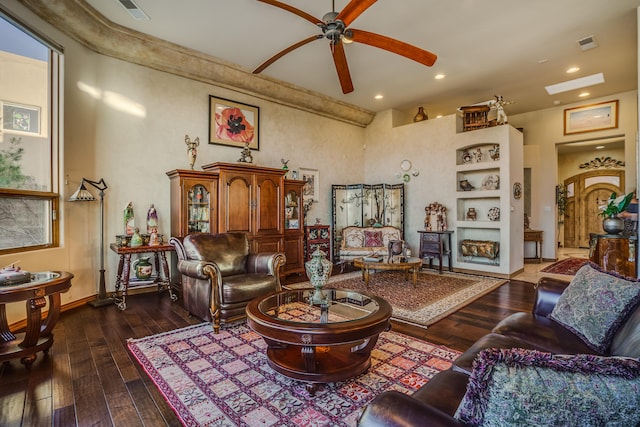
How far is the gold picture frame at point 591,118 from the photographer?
21.3ft

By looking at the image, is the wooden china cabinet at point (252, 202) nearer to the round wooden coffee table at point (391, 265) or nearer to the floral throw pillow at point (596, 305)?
the round wooden coffee table at point (391, 265)

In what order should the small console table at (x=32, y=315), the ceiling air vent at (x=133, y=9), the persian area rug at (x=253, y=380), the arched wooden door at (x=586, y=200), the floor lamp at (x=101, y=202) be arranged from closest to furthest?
the persian area rug at (x=253, y=380) → the small console table at (x=32, y=315) → the ceiling air vent at (x=133, y=9) → the floor lamp at (x=101, y=202) → the arched wooden door at (x=586, y=200)

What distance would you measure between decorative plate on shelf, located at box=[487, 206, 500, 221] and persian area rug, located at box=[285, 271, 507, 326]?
1138 millimetres

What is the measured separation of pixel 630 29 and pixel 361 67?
3.60 m

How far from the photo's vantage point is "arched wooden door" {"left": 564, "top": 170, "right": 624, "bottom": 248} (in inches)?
360

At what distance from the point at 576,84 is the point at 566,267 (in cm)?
361

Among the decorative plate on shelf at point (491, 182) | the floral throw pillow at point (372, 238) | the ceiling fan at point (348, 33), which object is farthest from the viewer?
the floral throw pillow at point (372, 238)

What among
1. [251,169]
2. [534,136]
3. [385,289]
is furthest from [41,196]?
[534,136]

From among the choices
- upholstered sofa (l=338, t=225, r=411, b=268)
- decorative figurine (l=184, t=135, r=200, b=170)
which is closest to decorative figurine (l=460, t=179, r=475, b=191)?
upholstered sofa (l=338, t=225, r=411, b=268)

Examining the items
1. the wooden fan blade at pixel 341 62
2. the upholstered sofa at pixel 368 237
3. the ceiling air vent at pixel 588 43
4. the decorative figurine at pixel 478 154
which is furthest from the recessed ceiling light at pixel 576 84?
the wooden fan blade at pixel 341 62

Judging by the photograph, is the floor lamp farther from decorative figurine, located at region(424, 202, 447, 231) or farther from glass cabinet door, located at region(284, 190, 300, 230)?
decorative figurine, located at region(424, 202, 447, 231)

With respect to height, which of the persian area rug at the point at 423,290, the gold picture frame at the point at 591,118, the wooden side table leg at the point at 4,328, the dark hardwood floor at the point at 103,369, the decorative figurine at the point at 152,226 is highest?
the gold picture frame at the point at 591,118

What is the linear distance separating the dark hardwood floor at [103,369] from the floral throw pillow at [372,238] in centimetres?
269

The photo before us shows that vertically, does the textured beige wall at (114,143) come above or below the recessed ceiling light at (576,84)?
below
